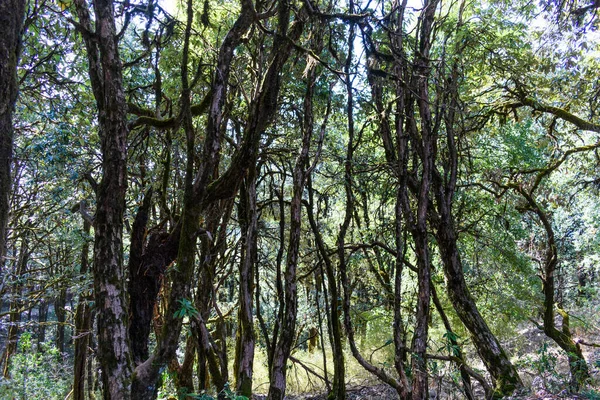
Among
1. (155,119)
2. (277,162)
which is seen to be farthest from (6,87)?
(277,162)

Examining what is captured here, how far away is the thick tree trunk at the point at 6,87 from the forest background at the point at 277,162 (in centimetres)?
1

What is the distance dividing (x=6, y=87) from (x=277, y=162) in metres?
4.38

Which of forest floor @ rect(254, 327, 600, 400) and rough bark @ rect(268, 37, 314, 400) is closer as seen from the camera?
forest floor @ rect(254, 327, 600, 400)

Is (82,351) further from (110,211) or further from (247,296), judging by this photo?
(110,211)

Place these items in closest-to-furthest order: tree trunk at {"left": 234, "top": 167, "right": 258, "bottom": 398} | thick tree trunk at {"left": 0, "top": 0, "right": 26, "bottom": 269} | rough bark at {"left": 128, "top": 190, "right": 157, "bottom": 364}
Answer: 1. thick tree trunk at {"left": 0, "top": 0, "right": 26, "bottom": 269}
2. tree trunk at {"left": 234, "top": 167, "right": 258, "bottom": 398}
3. rough bark at {"left": 128, "top": 190, "right": 157, "bottom": 364}

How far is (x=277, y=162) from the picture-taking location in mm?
6500

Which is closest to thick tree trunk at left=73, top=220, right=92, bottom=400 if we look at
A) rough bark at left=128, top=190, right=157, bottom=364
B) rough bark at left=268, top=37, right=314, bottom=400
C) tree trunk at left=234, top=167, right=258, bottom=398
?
rough bark at left=128, top=190, right=157, bottom=364

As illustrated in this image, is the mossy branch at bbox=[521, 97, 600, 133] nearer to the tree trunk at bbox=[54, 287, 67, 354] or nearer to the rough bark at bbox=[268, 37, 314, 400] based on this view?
the rough bark at bbox=[268, 37, 314, 400]

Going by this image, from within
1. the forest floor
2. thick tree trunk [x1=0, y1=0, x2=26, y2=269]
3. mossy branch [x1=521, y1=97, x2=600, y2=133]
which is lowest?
the forest floor

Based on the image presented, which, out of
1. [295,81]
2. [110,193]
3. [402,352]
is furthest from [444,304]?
[110,193]

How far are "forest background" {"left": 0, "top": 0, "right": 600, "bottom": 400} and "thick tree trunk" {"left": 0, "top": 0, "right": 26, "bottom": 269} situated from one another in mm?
11

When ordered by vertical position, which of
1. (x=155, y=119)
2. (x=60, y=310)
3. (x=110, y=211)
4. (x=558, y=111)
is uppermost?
(x=558, y=111)

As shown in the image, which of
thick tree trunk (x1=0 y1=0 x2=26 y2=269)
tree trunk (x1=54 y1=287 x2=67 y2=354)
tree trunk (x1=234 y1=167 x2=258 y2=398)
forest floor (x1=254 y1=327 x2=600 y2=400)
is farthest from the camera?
tree trunk (x1=54 y1=287 x2=67 y2=354)

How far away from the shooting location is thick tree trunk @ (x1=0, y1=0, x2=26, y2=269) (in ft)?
7.51
